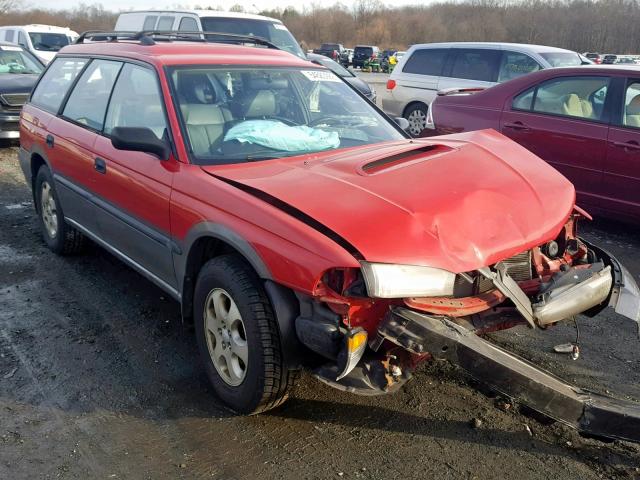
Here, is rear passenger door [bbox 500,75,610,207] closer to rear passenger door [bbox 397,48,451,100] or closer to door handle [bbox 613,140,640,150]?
door handle [bbox 613,140,640,150]

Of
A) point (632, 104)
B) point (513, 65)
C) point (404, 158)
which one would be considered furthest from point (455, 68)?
point (404, 158)

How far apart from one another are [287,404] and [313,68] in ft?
7.89

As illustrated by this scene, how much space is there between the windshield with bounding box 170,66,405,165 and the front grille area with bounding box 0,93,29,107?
7.32m

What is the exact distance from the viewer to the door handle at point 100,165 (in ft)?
13.1

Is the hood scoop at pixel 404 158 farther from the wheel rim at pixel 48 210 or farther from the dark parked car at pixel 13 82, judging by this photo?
the dark parked car at pixel 13 82

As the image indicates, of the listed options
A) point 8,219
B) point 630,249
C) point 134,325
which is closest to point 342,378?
point 134,325

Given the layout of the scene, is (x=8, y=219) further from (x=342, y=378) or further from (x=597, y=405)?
(x=597, y=405)

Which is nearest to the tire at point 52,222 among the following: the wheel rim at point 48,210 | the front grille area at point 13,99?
the wheel rim at point 48,210

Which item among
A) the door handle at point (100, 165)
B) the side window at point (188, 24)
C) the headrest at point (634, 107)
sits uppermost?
the side window at point (188, 24)

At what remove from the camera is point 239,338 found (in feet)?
9.82

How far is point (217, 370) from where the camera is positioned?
317 centimetres

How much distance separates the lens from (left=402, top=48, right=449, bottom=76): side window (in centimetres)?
1047

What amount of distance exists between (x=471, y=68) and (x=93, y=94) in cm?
722

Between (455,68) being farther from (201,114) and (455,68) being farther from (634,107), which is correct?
(201,114)
